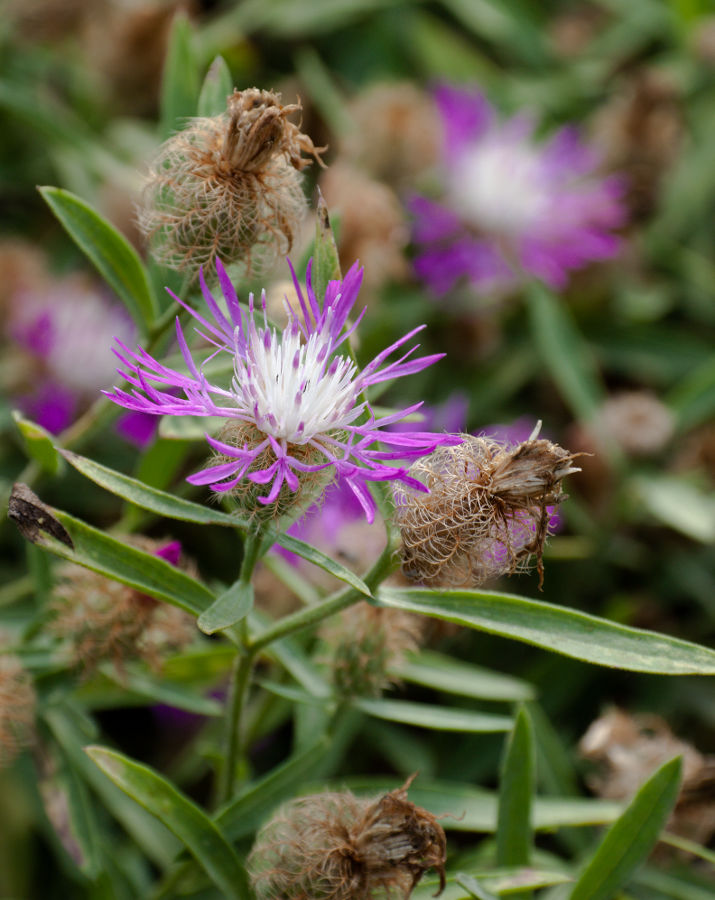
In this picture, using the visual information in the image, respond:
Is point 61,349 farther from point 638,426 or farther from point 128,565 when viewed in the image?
point 638,426

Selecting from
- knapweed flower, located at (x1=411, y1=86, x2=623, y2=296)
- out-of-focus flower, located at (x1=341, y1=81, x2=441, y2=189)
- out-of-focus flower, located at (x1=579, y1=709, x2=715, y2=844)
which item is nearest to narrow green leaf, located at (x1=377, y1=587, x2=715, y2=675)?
out-of-focus flower, located at (x1=579, y1=709, x2=715, y2=844)

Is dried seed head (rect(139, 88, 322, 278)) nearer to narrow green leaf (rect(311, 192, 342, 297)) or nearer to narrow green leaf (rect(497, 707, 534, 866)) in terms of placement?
narrow green leaf (rect(311, 192, 342, 297))

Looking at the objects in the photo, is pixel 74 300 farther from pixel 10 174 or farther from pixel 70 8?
pixel 70 8

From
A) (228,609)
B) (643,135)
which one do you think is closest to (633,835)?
(228,609)

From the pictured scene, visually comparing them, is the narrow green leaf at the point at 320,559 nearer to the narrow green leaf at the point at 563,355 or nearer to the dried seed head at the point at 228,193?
the dried seed head at the point at 228,193

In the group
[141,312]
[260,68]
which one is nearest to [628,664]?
[141,312]

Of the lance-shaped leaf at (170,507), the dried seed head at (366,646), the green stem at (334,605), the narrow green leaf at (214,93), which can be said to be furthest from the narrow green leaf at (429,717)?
the narrow green leaf at (214,93)
